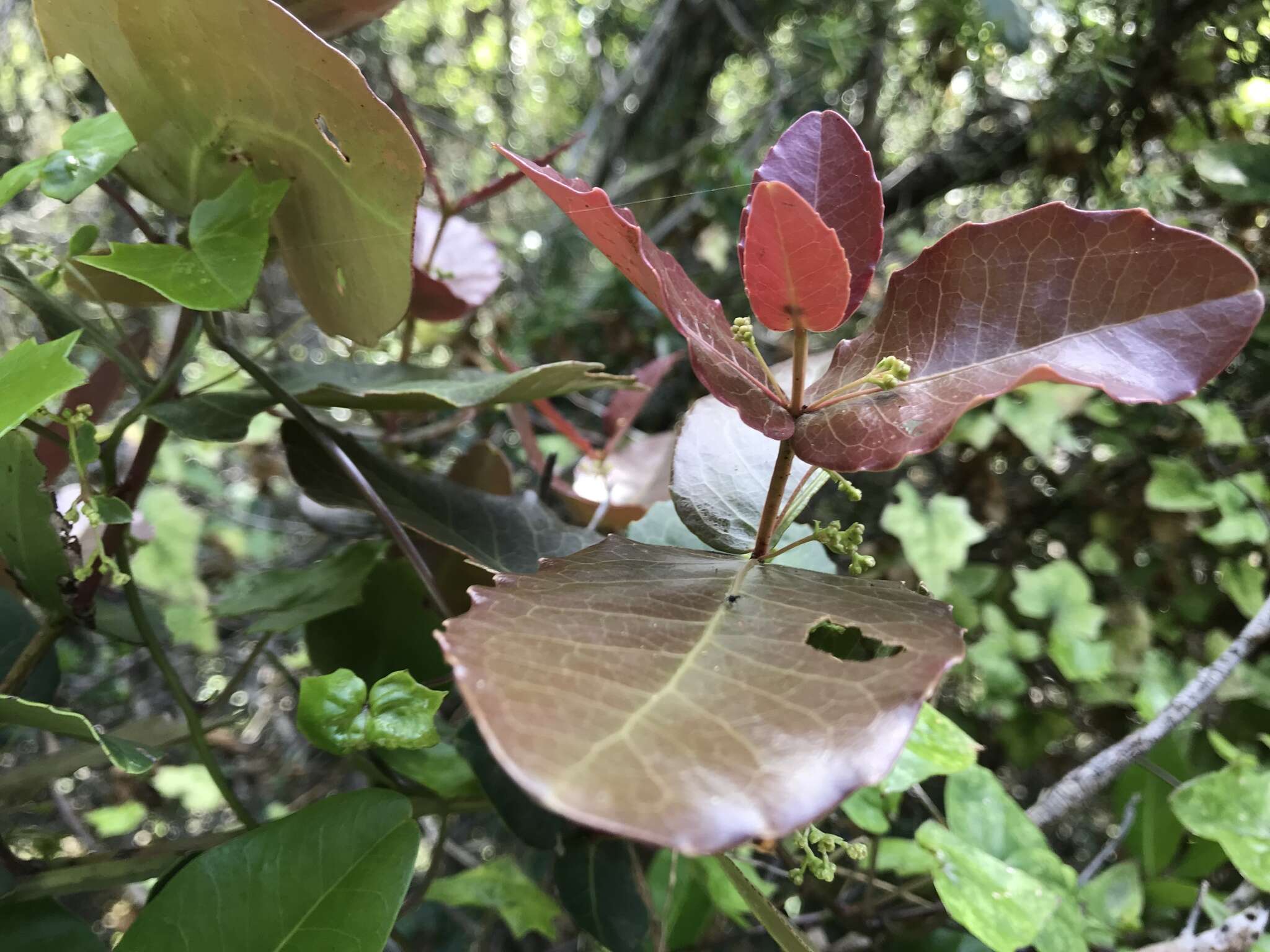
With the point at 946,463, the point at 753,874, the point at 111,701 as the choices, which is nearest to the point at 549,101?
the point at 946,463

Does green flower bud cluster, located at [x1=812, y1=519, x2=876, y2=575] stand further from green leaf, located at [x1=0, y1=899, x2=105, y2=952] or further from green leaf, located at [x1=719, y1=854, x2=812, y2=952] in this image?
green leaf, located at [x1=0, y1=899, x2=105, y2=952]

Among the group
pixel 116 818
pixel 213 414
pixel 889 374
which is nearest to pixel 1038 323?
pixel 889 374

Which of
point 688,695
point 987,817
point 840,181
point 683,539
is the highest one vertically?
point 840,181

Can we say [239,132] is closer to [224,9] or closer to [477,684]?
[224,9]

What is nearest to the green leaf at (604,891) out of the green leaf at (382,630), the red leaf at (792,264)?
the green leaf at (382,630)

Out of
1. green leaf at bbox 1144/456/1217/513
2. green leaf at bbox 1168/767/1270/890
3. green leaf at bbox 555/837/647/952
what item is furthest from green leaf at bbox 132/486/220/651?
green leaf at bbox 1144/456/1217/513

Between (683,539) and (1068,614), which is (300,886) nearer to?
(683,539)
